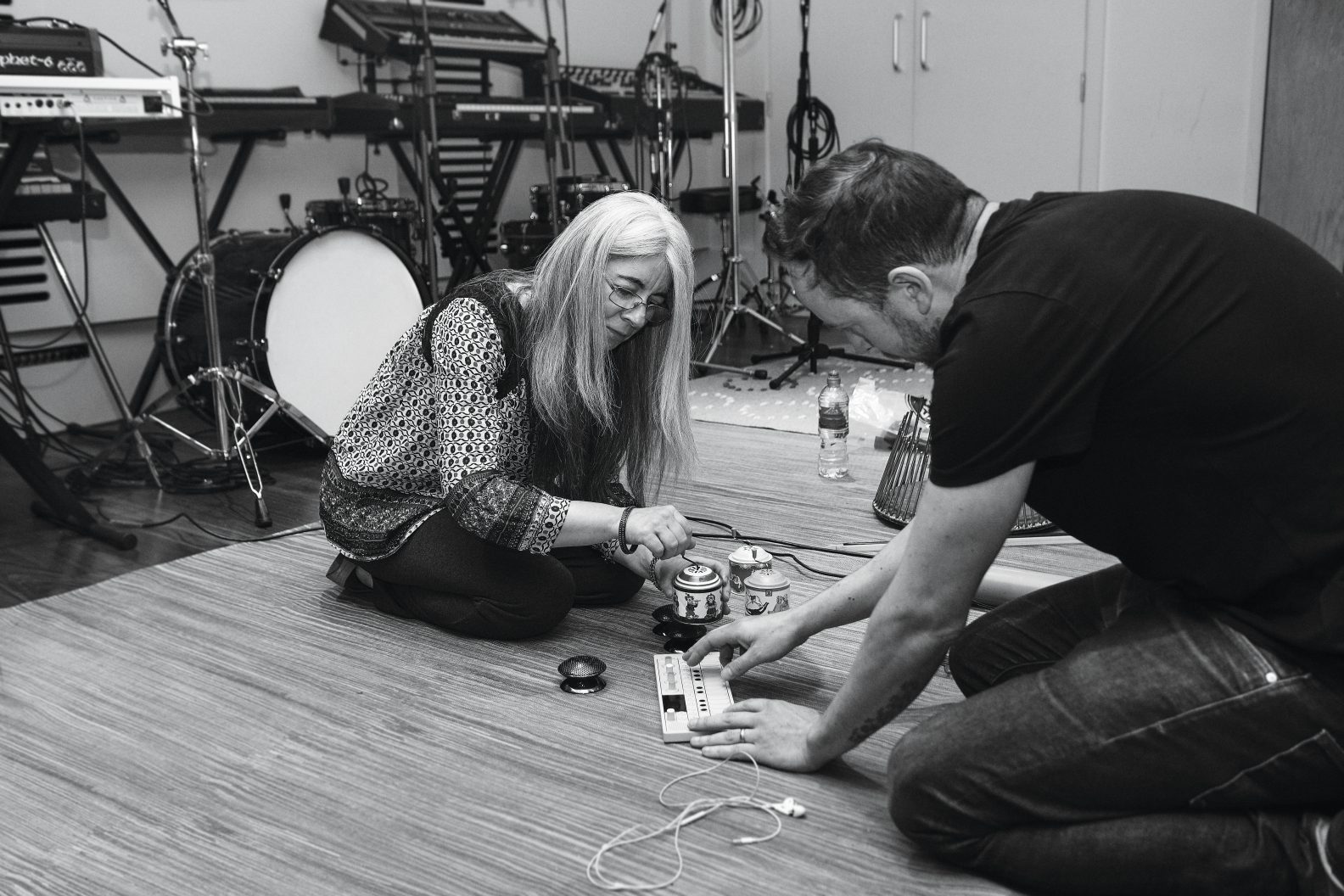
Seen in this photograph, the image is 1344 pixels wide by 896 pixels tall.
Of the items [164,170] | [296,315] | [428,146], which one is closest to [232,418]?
[296,315]

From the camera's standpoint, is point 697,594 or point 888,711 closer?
point 888,711

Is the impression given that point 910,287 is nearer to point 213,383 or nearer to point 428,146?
point 213,383

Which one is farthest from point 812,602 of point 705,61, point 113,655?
point 705,61

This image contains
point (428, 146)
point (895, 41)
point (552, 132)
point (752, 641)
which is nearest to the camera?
point (752, 641)

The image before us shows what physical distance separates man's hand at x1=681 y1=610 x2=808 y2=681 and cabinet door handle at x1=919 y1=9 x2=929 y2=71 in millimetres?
4644

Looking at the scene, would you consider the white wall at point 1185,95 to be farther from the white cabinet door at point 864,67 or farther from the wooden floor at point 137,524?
the wooden floor at point 137,524

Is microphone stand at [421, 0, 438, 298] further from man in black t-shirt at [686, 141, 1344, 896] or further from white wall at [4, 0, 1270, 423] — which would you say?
man in black t-shirt at [686, 141, 1344, 896]

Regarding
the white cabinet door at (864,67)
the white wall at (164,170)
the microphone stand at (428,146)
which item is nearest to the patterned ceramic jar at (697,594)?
the microphone stand at (428,146)

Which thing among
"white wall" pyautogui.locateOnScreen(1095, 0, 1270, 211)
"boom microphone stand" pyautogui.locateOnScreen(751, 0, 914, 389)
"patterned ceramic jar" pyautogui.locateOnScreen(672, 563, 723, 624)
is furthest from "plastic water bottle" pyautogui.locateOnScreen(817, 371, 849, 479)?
"white wall" pyautogui.locateOnScreen(1095, 0, 1270, 211)

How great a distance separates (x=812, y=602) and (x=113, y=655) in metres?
1.25

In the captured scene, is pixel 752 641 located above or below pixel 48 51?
below

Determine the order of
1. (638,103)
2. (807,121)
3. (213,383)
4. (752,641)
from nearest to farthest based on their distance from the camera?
(752,641)
(213,383)
(638,103)
(807,121)

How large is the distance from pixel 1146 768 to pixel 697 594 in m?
0.86

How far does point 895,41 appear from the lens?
230 inches
